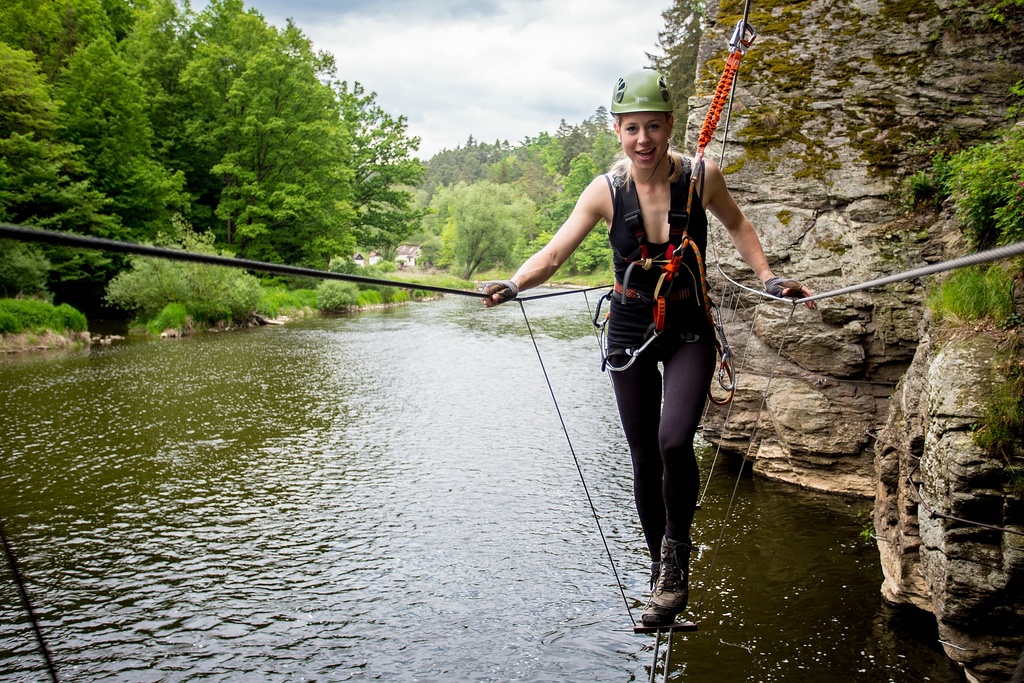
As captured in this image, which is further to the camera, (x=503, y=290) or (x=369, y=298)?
(x=369, y=298)

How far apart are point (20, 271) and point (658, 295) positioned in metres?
25.4

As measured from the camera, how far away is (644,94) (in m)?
3.29

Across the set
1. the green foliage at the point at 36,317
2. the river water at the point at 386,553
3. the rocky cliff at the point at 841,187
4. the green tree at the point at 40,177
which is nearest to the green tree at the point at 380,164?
the green tree at the point at 40,177

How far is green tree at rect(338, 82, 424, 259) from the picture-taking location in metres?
51.3

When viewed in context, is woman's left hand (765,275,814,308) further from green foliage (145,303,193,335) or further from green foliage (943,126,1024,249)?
green foliage (145,303,193,335)


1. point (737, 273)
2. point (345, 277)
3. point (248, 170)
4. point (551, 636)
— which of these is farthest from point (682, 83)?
point (345, 277)

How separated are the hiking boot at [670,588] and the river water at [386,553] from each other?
118 inches

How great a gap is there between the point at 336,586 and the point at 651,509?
510 cm

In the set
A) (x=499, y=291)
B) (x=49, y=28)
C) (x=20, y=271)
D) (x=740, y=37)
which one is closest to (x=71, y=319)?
(x=20, y=271)

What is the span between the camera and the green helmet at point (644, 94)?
3.29 meters

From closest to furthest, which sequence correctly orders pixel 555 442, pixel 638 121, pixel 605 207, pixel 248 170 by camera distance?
pixel 638 121, pixel 605 207, pixel 555 442, pixel 248 170

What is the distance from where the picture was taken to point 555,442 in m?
13.3

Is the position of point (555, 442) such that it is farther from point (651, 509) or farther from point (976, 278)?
point (651, 509)

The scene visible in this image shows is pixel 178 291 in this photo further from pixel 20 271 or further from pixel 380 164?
pixel 380 164
